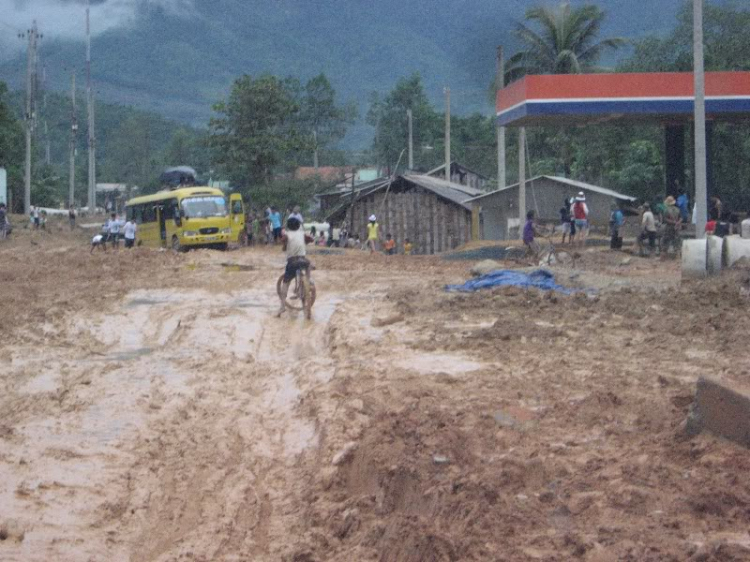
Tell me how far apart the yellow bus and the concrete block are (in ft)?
98.1

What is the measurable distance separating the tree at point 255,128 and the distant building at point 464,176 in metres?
16.1

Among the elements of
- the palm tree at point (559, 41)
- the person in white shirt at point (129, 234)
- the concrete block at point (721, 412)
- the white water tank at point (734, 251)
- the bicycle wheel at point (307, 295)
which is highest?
the palm tree at point (559, 41)

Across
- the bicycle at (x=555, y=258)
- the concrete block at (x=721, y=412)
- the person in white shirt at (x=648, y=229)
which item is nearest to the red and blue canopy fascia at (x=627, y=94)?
the person in white shirt at (x=648, y=229)

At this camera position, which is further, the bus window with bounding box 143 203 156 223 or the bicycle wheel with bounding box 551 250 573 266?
the bus window with bounding box 143 203 156 223

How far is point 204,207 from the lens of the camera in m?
36.4

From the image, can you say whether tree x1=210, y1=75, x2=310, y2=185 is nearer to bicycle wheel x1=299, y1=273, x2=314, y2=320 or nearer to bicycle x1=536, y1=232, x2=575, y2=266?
bicycle x1=536, y1=232, x2=575, y2=266

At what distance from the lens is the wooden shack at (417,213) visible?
4194 centimetres

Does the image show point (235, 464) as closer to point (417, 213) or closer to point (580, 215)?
point (580, 215)

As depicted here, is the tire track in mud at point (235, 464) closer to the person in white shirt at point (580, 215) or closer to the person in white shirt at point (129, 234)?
the person in white shirt at point (580, 215)

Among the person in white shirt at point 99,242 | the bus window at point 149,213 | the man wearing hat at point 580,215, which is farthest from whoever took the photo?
the bus window at point 149,213

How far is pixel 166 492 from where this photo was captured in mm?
7301

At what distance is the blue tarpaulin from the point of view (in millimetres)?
18203

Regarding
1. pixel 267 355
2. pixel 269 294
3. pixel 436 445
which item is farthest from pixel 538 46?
pixel 436 445

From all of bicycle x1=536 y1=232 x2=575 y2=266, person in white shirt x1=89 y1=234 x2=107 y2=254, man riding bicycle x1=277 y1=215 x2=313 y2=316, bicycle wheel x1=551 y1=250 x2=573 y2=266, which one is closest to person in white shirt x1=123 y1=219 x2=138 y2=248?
person in white shirt x1=89 y1=234 x2=107 y2=254
